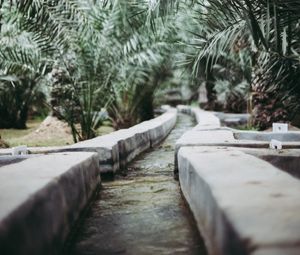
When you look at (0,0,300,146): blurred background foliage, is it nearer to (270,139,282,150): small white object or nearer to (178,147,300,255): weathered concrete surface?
(270,139,282,150): small white object

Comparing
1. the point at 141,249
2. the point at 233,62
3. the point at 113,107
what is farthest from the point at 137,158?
the point at 233,62

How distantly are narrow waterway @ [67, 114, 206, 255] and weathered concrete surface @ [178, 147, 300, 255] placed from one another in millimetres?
132

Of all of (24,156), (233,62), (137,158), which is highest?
(233,62)

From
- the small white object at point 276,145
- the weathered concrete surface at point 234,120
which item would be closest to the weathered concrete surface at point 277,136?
the small white object at point 276,145

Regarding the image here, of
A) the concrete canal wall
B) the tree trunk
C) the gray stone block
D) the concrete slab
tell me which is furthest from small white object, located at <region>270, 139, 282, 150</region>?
the tree trunk

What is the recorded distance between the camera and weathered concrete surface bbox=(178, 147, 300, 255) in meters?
1.25

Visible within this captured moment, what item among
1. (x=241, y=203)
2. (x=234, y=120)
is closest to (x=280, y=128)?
(x=241, y=203)

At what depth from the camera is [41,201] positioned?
183 cm

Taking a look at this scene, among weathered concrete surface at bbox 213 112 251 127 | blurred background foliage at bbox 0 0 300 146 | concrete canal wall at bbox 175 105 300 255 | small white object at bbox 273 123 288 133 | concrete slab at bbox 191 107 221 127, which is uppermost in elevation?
blurred background foliage at bbox 0 0 300 146

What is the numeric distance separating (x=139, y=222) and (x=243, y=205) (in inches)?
43.2

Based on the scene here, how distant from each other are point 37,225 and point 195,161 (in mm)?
1204

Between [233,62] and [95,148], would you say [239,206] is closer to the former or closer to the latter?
[95,148]

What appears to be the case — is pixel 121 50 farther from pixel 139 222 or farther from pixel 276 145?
pixel 139 222

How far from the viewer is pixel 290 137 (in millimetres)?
4961
